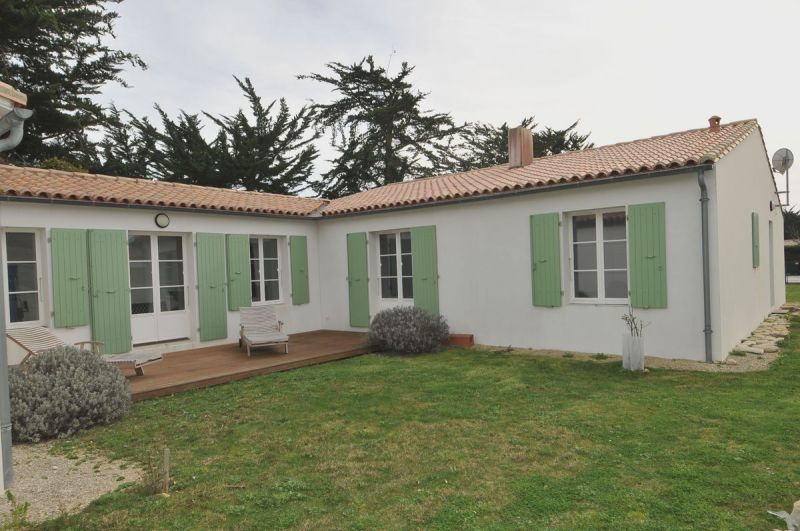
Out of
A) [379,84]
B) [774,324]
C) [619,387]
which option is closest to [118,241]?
[619,387]

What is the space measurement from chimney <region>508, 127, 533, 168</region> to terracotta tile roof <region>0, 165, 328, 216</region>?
4.83 m

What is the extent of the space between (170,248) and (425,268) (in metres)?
4.92

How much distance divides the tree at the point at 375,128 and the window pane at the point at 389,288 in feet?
43.0

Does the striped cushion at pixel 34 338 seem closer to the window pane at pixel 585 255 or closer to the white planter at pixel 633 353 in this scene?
the white planter at pixel 633 353

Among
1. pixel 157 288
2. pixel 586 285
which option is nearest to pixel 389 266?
pixel 586 285

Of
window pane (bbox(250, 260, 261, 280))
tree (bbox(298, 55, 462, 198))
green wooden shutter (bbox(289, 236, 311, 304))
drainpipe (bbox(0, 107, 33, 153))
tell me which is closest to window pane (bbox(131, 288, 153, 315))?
window pane (bbox(250, 260, 261, 280))

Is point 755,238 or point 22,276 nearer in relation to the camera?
point 22,276

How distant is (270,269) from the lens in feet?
37.7

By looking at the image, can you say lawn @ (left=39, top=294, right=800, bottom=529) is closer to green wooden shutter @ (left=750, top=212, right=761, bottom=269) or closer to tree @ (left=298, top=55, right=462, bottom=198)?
green wooden shutter @ (left=750, top=212, right=761, bottom=269)

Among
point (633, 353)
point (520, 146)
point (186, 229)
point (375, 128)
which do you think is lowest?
point (633, 353)

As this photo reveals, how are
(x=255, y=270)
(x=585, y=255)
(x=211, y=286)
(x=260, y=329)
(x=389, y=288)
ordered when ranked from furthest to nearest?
(x=389, y=288) < (x=255, y=270) < (x=211, y=286) < (x=260, y=329) < (x=585, y=255)

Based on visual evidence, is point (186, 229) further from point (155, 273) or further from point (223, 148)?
point (223, 148)

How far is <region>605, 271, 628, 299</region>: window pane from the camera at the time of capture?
841cm

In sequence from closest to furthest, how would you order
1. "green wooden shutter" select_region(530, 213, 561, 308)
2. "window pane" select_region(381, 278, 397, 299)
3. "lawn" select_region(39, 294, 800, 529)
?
"lawn" select_region(39, 294, 800, 529) < "green wooden shutter" select_region(530, 213, 561, 308) < "window pane" select_region(381, 278, 397, 299)
